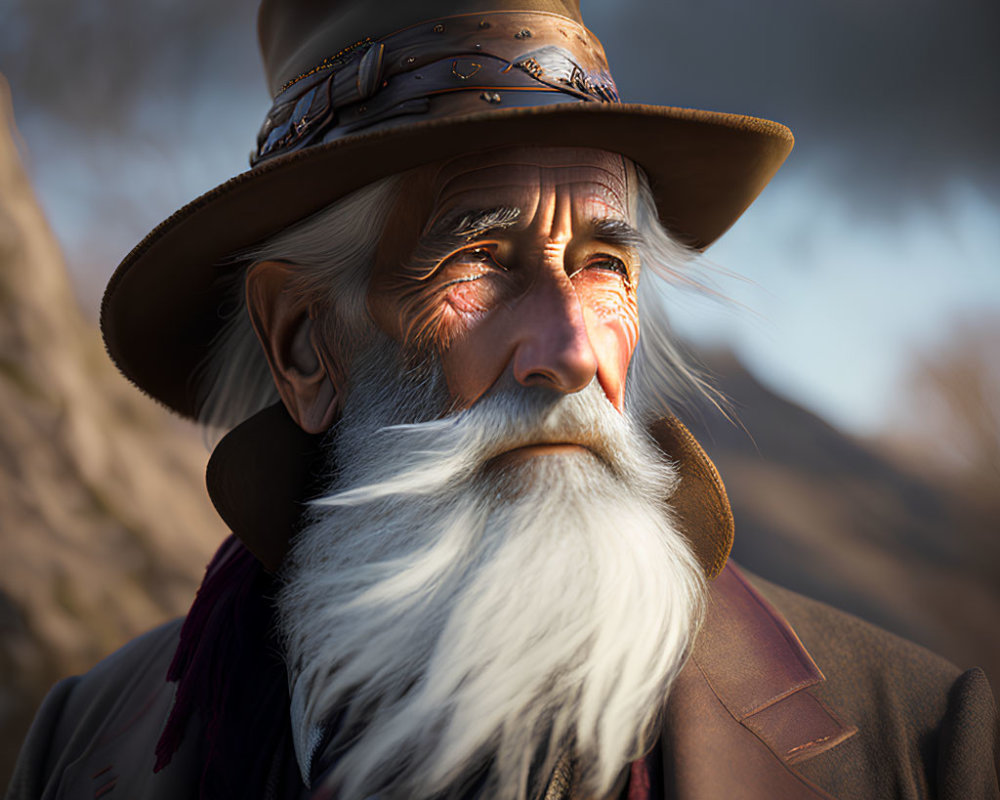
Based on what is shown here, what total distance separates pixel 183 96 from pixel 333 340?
5.56 ft

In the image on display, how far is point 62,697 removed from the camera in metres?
1.49

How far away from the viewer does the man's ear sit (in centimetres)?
122

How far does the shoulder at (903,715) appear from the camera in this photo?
3.11 feet

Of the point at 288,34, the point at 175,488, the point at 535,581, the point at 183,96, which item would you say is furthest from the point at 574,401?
the point at 183,96

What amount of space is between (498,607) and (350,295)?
615mm

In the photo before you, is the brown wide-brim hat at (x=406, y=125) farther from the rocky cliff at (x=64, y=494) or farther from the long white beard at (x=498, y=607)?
the rocky cliff at (x=64, y=494)

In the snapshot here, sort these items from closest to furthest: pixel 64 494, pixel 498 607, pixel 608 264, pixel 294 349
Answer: pixel 498 607 → pixel 608 264 → pixel 294 349 → pixel 64 494

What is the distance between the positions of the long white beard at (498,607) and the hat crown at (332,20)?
571 millimetres

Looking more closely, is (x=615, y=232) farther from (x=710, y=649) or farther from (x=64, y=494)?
(x=64, y=494)

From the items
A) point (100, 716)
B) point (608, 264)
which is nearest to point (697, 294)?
point (608, 264)

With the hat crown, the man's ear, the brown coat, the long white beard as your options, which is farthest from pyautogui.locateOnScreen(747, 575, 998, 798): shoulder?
the hat crown

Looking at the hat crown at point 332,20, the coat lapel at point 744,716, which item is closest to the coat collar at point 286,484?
the coat lapel at point 744,716

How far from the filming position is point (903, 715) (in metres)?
1.02

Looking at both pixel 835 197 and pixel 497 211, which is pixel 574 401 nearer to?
pixel 497 211
